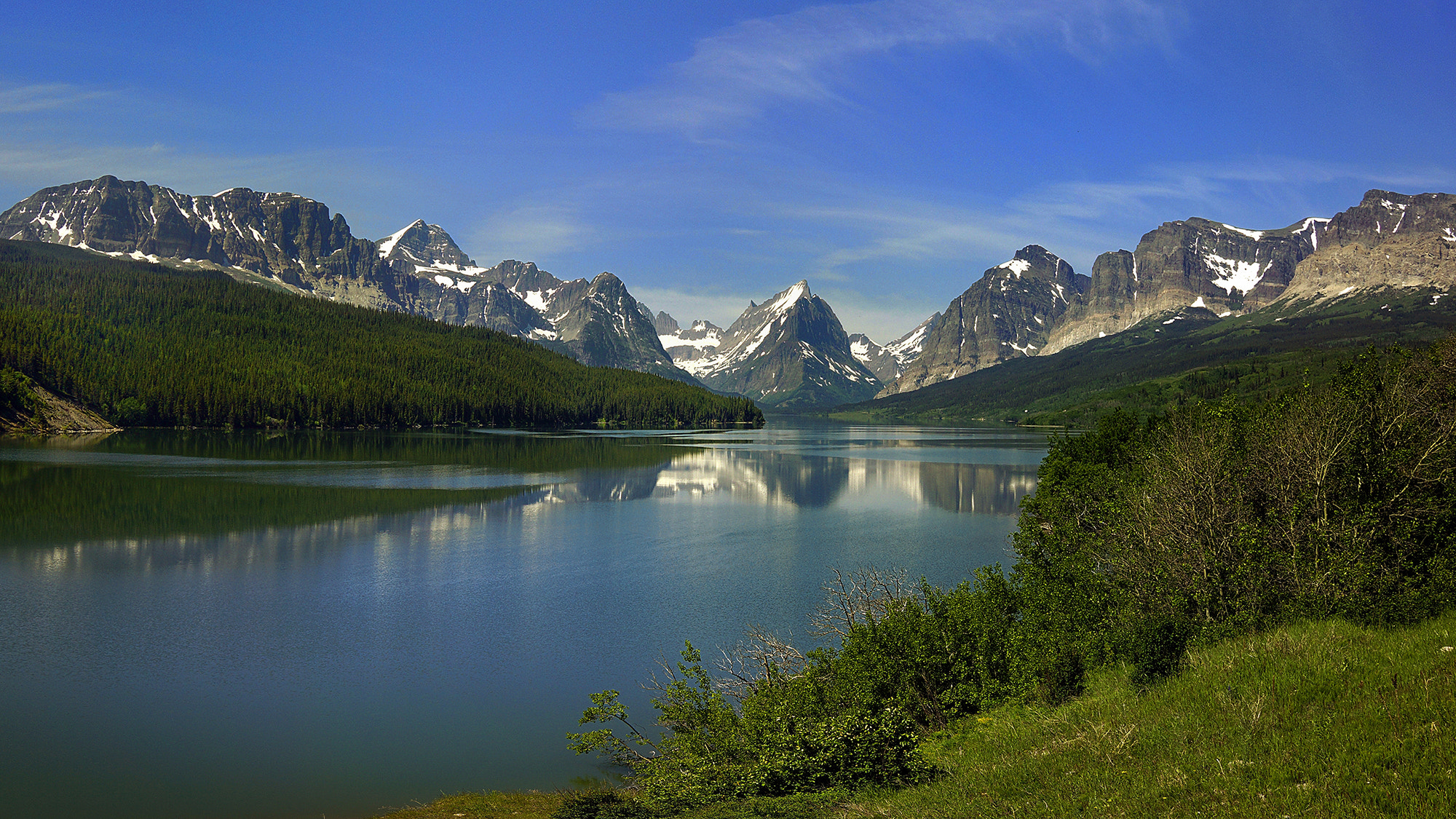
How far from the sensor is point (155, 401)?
7372 inches

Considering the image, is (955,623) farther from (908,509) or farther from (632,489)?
(632,489)

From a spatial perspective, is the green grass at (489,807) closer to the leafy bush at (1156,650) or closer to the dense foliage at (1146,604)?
the dense foliage at (1146,604)

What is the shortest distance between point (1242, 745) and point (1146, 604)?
13.3 metres

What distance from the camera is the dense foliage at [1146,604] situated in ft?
65.9

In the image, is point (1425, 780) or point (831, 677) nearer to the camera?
point (1425, 780)

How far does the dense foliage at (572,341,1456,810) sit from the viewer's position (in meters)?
20.1

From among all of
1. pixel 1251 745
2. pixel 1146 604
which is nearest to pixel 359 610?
pixel 1146 604

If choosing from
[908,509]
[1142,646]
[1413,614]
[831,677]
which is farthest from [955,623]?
[908,509]

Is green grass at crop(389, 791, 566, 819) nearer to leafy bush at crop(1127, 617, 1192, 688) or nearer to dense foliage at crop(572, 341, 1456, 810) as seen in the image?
dense foliage at crop(572, 341, 1456, 810)

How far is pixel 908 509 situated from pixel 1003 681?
60347 mm

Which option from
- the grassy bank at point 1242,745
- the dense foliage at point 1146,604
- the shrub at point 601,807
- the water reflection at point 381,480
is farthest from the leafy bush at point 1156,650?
the water reflection at point 381,480

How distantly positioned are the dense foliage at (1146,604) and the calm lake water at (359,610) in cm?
629

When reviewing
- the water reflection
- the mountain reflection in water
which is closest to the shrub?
the water reflection

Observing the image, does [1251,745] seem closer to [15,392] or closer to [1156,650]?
[1156,650]
